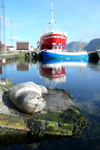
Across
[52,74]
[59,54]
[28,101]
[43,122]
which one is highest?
[59,54]

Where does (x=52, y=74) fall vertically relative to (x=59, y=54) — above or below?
below

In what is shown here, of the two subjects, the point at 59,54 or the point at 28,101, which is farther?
the point at 59,54

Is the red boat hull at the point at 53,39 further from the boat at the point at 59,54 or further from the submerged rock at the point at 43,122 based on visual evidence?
the submerged rock at the point at 43,122

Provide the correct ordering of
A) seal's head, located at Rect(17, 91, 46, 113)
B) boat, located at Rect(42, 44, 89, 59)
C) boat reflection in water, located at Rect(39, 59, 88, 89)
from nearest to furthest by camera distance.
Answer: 1. seal's head, located at Rect(17, 91, 46, 113)
2. boat reflection in water, located at Rect(39, 59, 88, 89)
3. boat, located at Rect(42, 44, 89, 59)

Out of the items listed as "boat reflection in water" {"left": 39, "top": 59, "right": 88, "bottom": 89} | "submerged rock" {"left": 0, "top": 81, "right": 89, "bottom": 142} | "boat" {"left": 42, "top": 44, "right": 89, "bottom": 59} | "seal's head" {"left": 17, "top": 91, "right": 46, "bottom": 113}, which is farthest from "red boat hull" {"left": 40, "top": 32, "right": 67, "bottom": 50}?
"seal's head" {"left": 17, "top": 91, "right": 46, "bottom": 113}

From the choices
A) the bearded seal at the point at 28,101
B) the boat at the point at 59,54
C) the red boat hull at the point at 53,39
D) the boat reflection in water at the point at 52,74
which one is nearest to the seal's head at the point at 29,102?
the bearded seal at the point at 28,101

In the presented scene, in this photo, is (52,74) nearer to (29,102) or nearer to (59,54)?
(29,102)

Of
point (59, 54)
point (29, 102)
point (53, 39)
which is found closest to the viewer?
point (29, 102)

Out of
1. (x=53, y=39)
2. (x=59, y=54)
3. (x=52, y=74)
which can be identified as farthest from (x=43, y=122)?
(x=53, y=39)

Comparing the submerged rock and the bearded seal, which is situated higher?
the bearded seal

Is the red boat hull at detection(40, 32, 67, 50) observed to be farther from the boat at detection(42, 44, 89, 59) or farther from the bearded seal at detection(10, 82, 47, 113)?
the bearded seal at detection(10, 82, 47, 113)

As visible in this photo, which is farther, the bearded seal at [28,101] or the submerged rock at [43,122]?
the bearded seal at [28,101]

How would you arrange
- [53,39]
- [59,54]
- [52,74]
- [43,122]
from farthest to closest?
1. [53,39]
2. [59,54]
3. [52,74]
4. [43,122]

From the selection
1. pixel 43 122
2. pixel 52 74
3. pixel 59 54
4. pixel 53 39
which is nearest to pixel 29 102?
pixel 43 122
